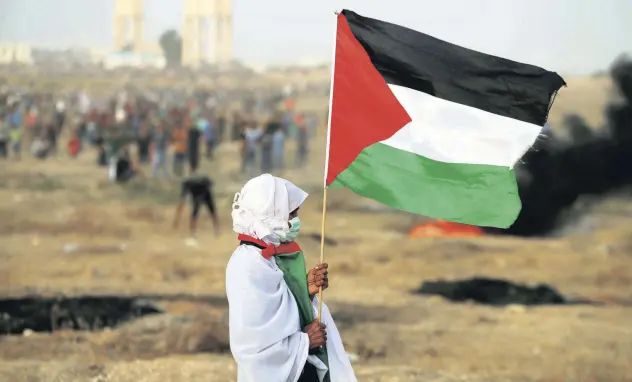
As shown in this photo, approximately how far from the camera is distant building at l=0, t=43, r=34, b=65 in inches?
397

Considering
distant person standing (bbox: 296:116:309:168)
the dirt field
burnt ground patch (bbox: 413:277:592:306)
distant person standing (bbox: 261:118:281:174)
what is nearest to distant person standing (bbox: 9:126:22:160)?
the dirt field

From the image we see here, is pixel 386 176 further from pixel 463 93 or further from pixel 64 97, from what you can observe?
pixel 64 97

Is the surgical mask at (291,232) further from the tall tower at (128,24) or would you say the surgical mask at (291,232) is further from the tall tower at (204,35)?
the tall tower at (128,24)

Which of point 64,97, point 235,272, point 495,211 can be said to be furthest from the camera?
point 64,97

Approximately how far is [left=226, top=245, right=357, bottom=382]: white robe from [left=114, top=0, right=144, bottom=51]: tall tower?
713 cm

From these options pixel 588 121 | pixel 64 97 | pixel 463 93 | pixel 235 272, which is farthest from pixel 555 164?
pixel 235 272

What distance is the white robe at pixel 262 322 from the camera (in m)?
3.32

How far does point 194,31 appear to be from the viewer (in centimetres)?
1032

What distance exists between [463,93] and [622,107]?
6.80 metres

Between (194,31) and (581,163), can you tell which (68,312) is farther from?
(581,163)

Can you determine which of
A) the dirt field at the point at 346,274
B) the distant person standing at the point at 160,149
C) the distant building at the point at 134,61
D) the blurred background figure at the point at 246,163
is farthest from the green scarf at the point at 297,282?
the distant building at the point at 134,61

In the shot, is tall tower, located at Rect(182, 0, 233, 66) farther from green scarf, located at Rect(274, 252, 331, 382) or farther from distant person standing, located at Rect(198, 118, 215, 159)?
green scarf, located at Rect(274, 252, 331, 382)

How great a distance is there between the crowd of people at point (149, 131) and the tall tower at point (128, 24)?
0.47 metres

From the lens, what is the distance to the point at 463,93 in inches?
155
